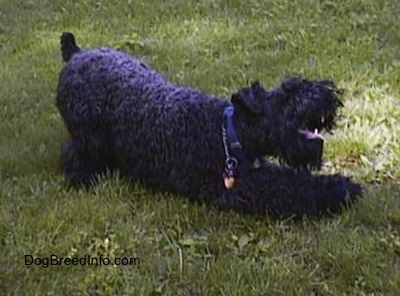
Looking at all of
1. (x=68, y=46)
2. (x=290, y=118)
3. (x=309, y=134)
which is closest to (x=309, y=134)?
(x=309, y=134)

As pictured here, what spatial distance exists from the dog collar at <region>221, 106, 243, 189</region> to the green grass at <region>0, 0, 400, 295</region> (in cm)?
23

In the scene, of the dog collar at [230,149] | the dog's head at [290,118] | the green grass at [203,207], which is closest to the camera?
the green grass at [203,207]

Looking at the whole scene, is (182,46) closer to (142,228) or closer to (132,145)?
(132,145)

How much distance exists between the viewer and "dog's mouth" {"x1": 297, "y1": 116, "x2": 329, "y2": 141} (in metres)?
4.33

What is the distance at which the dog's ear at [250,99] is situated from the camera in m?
4.33

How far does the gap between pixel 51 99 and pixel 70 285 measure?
3081 mm

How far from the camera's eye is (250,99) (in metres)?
4.35

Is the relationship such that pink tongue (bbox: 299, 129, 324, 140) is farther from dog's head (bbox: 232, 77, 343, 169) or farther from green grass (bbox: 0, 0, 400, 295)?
green grass (bbox: 0, 0, 400, 295)

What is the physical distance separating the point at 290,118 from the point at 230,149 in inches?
16.0

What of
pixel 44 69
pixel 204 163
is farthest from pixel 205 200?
pixel 44 69

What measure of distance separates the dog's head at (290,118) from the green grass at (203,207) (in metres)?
0.44

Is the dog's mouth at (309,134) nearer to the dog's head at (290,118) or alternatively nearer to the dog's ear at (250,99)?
the dog's head at (290,118)

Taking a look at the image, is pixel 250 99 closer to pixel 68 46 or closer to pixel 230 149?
pixel 230 149

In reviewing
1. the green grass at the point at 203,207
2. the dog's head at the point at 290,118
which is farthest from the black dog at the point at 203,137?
the green grass at the point at 203,207
